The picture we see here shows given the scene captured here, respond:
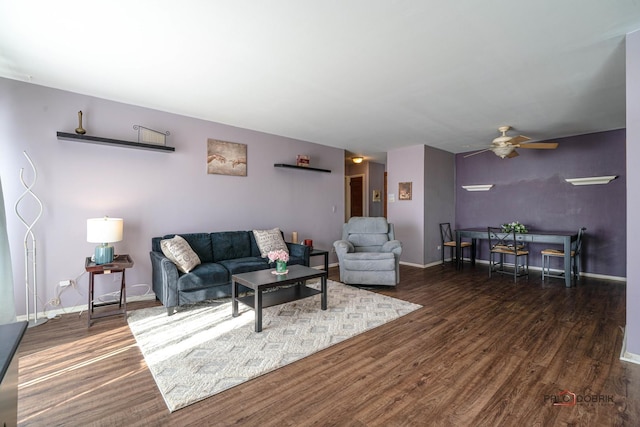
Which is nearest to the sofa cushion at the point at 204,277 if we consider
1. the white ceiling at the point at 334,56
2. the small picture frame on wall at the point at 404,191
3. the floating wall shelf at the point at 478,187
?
the white ceiling at the point at 334,56

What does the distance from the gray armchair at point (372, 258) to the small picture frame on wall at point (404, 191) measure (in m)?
1.41

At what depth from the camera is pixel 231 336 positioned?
2801 mm

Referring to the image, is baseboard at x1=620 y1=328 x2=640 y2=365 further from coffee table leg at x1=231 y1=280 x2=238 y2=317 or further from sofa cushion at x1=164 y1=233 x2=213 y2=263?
sofa cushion at x1=164 y1=233 x2=213 y2=263

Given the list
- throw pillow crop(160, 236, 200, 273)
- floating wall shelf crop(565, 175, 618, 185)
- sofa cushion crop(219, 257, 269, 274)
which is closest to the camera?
throw pillow crop(160, 236, 200, 273)

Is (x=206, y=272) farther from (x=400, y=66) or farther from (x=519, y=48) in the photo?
(x=519, y=48)

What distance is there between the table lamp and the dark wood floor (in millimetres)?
706

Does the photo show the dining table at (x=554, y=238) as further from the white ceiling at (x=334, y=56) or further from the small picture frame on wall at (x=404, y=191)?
the white ceiling at (x=334, y=56)

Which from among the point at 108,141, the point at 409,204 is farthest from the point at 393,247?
the point at 108,141

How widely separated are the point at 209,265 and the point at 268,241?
41.8 inches

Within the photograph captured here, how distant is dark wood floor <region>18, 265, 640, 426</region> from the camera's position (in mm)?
1762

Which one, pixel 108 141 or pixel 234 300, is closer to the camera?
pixel 234 300

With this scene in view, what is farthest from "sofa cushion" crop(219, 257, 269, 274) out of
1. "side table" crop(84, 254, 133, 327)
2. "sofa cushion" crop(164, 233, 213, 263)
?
"side table" crop(84, 254, 133, 327)

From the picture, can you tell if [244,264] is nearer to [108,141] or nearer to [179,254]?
[179,254]

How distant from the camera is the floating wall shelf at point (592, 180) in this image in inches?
196
